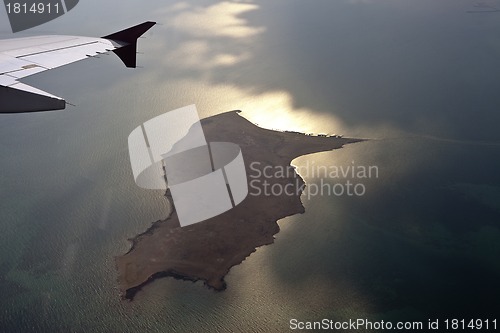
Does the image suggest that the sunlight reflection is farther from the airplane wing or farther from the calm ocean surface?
the airplane wing

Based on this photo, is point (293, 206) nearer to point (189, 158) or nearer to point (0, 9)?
point (189, 158)

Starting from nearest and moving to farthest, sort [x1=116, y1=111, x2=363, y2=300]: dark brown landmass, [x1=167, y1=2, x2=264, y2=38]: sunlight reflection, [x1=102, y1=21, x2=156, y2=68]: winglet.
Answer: [x1=102, y1=21, x2=156, y2=68]: winglet
[x1=116, y1=111, x2=363, y2=300]: dark brown landmass
[x1=167, y1=2, x2=264, y2=38]: sunlight reflection

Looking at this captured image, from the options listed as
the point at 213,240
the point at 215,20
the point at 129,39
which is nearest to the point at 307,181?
the point at 213,240

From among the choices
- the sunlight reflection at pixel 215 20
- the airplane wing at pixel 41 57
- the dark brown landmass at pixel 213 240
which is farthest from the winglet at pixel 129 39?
the sunlight reflection at pixel 215 20

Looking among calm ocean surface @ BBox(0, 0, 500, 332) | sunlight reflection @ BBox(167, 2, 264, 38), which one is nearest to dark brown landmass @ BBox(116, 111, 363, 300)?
calm ocean surface @ BBox(0, 0, 500, 332)

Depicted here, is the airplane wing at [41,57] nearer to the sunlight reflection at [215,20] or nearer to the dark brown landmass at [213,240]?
the dark brown landmass at [213,240]

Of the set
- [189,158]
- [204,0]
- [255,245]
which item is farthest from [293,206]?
[204,0]

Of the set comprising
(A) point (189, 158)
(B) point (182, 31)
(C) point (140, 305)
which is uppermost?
(B) point (182, 31)
